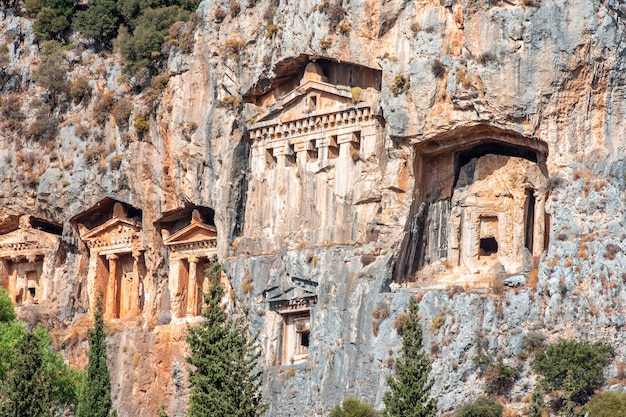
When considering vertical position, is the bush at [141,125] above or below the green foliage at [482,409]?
above

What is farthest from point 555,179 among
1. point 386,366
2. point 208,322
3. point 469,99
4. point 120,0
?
point 120,0

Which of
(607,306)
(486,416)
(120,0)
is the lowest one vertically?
(486,416)

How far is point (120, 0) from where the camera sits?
75562 millimetres

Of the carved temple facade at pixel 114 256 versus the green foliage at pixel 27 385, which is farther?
the carved temple facade at pixel 114 256

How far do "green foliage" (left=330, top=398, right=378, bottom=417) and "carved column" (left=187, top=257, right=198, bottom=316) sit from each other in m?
13.2

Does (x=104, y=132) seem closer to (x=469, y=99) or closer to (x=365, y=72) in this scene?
(x=365, y=72)

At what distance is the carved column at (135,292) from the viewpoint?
70250 millimetres

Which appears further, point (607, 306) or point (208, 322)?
point (607, 306)

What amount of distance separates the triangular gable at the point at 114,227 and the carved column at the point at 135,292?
39.2 inches

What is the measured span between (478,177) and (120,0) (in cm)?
2273

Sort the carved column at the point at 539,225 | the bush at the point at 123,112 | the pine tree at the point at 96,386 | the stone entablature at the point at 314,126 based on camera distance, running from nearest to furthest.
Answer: the pine tree at the point at 96,386 < the carved column at the point at 539,225 < the stone entablature at the point at 314,126 < the bush at the point at 123,112

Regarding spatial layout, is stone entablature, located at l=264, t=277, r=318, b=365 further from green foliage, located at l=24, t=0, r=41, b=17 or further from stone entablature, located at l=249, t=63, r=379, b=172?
green foliage, located at l=24, t=0, r=41, b=17

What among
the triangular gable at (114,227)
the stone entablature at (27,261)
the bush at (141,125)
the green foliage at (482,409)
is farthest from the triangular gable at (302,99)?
the stone entablature at (27,261)

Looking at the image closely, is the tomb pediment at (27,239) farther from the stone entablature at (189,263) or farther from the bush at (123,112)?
the stone entablature at (189,263)
